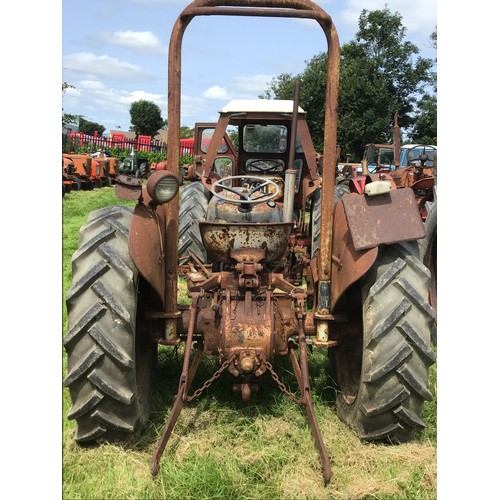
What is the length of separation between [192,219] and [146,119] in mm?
42783

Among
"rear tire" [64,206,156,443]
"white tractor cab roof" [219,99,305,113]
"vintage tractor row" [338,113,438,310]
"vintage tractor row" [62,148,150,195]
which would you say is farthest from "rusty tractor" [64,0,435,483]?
"vintage tractor row" [62,148,150,195]

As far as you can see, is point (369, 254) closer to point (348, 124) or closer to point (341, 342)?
point (341, 342)

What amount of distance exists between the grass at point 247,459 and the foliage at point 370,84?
2284 millimetres

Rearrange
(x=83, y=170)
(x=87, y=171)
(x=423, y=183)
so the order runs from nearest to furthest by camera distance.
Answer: (x=423, y=183) < (x=83, y=170) < (x=87, y=171)

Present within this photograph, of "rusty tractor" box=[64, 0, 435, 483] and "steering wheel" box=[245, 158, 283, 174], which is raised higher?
"steering wheel" box=[245, 158, 283, 174]

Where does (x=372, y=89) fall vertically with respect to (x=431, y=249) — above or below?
above

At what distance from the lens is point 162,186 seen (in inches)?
112

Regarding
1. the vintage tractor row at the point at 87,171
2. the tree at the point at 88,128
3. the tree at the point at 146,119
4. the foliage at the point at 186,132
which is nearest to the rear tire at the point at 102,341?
the vintage tractor row at the point at 87,171

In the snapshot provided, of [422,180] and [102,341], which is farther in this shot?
[422,180]

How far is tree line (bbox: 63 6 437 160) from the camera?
4.90m

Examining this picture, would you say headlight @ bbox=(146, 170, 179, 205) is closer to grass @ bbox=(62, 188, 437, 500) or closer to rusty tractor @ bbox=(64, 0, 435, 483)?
rusty tractor @ bbox=(64, 0, 435, 483)

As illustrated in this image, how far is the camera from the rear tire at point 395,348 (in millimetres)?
2781

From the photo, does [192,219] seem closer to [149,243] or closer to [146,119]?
[149,243]

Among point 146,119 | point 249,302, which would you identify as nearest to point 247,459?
point 249,302
